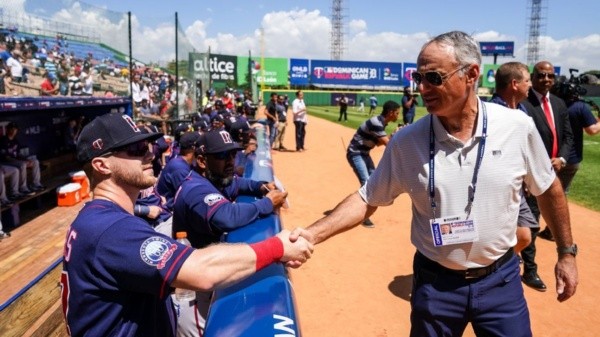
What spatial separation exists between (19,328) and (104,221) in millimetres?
956

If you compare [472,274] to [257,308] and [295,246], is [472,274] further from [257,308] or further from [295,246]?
[257,308]

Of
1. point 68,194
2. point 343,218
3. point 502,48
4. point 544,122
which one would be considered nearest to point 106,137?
point 343,218

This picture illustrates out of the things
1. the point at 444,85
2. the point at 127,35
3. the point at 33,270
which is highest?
the point at 127,35

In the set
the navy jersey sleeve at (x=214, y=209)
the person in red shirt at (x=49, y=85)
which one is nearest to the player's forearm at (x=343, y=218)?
the navy jersey sleeve at (x=214, y=209)

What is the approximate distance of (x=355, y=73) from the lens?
5666 centimetres

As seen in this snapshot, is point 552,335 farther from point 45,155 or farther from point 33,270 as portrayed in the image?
point 45,155

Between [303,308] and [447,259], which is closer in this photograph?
[447,259]

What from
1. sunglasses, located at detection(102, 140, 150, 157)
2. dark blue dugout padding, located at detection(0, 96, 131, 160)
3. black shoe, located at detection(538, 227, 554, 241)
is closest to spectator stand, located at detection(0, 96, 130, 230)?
dark blue dugout padding, located at detection(0, 96, 131, 160)

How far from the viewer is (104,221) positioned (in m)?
1.75

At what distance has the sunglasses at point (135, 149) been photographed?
6.60 feet

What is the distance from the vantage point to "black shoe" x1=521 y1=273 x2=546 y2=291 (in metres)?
4.93

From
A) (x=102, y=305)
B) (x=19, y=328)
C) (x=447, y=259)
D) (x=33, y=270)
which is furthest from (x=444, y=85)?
(x=33, y=270)

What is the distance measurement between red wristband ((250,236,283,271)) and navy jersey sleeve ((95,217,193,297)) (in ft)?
1.39

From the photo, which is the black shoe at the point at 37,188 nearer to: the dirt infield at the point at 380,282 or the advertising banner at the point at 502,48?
the dirt infield at the point at 380,282
